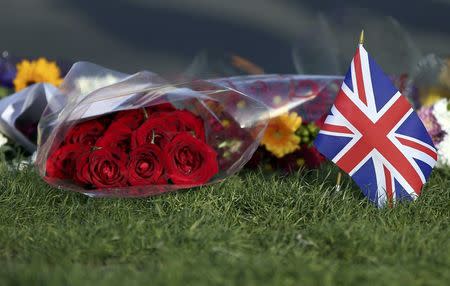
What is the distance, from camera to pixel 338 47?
530 cm

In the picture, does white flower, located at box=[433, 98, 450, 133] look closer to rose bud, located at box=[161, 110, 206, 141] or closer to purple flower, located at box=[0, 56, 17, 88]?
rose bud, located at box=[161, 110, 206, 141]

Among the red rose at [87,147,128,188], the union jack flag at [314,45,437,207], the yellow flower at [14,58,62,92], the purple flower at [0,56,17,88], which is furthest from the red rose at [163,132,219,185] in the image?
the purple flower at [0,56,17,88]

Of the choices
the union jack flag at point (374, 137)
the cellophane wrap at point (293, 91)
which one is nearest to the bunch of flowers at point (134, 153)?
the union jack flag at point (374, 137)

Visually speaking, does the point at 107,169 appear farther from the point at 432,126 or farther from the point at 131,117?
the point at 432,126

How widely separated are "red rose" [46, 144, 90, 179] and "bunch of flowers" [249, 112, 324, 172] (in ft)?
3.36

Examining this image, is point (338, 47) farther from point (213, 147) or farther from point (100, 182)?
point (100, 182)

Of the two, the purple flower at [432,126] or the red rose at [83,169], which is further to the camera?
the purple flower at [432,126]

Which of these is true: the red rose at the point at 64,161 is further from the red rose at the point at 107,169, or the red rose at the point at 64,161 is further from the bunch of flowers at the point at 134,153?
the red rose at the point at 107,169

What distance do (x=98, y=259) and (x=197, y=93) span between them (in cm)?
125

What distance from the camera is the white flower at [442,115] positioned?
173 inches

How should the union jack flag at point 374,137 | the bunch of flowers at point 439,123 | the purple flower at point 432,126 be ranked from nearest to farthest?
the union jack flag at point 374,137
the bunch of flowers at point 439,123
the purple flower at point 432,126

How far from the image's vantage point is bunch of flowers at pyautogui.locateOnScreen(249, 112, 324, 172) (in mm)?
4316

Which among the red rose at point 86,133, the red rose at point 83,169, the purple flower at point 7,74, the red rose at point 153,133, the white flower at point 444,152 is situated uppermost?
the white flower at point 444,152

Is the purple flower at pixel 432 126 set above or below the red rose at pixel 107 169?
above
